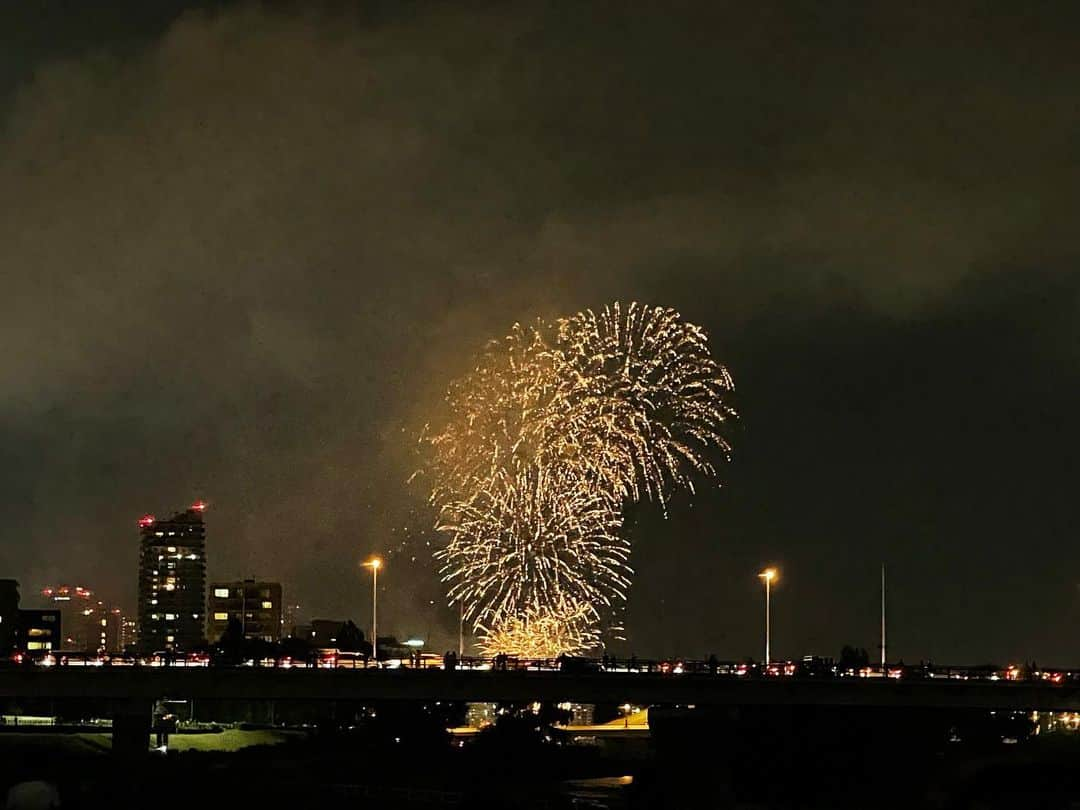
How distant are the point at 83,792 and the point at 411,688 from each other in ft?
74.5

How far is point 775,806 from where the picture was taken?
5271 inches

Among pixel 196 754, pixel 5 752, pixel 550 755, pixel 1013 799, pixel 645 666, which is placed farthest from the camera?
pixel 550 755

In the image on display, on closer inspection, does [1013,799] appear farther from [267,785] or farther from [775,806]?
[267,785]

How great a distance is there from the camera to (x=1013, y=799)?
8275 cm

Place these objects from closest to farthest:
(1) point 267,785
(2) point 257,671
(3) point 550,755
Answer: (2) point 257,671
(1) point 267,785
(3) point 550,755

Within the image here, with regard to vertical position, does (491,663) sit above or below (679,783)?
above

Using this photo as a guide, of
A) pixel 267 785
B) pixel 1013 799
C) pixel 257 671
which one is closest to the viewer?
pixel 1013 799

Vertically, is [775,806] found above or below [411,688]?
below

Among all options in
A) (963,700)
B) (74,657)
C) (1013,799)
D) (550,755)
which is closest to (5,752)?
(74,657)

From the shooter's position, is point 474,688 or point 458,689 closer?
point 458,689

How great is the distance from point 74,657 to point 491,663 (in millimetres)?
28413

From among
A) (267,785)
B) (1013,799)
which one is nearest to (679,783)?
(267,785)

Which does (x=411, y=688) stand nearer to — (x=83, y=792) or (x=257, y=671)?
(x=257, y=671)

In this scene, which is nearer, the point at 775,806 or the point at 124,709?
the point at 124,709
